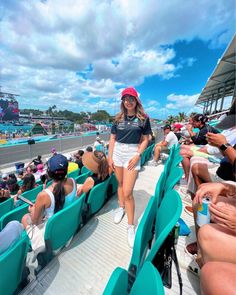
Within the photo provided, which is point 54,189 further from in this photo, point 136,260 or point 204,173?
point 204,173

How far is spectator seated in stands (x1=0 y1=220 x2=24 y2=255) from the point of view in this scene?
109 cm

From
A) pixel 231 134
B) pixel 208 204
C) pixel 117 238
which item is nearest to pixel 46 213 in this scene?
pixel 117 238

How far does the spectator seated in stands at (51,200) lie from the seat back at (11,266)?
15.9 inches

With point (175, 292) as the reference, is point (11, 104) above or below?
above

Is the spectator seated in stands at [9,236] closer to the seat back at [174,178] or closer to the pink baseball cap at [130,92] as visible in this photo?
the seat back at [174,178]

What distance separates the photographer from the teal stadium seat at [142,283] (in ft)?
1.83

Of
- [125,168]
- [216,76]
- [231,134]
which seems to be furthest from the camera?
[216,76]

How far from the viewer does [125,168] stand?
6.78ft

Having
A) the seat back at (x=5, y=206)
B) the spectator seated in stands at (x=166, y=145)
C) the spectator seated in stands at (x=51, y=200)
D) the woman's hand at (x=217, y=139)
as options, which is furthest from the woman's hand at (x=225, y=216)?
the spectator seated in stands at (x=166, y=145)

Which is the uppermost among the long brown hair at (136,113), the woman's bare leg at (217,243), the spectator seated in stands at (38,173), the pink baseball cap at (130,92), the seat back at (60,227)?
the pink baseball cap at (130,92)

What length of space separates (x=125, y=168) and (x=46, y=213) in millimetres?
946

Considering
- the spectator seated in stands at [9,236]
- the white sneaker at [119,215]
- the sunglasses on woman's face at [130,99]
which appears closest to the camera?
the spectator seated in stands at [9,236]

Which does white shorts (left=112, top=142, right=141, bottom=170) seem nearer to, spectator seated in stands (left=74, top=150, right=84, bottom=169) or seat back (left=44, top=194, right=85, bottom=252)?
seat back (left=44, top=194, right=85, bottom=252)

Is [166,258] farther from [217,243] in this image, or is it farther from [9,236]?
[9,236]
